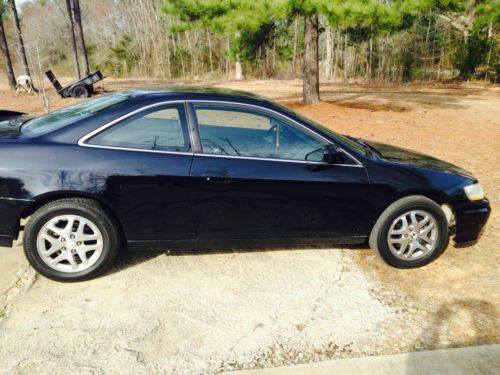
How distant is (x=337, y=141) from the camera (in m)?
3.50

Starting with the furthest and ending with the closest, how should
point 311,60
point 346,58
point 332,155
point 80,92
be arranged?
point 346,58
point 80,92
point 311,60
point 332,155

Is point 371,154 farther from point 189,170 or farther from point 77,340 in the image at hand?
point 77,340

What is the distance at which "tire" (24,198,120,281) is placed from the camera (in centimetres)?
311

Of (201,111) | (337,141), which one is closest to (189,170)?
(201,111)

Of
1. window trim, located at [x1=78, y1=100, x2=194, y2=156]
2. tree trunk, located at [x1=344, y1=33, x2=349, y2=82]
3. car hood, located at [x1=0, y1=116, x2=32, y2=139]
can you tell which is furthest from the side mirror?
tree trunk, located at [x1=344, y1=33, x2=349, y2=82]

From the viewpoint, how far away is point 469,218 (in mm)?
3752

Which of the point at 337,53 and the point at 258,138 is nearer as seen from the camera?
the point at 258,138

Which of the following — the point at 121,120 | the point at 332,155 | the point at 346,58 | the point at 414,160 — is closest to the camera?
the point at 121,120

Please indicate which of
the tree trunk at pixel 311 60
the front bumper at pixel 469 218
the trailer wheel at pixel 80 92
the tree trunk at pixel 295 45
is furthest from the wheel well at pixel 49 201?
the tree trunk at pixel 295 45

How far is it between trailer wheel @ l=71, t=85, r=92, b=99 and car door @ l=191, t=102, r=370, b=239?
15593 mm

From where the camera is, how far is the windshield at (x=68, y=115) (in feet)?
10.8

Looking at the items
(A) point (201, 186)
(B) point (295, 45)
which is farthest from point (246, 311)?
(B) point (295, 45)

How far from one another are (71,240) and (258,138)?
67.4 inches

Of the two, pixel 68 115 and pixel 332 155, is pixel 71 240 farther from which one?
pixel 332 155
